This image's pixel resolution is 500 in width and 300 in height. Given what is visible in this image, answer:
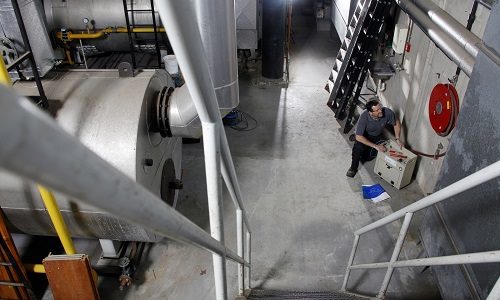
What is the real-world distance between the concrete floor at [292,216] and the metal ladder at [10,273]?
69cm

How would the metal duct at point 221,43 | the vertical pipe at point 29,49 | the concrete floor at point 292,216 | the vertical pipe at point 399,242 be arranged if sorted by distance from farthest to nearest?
1. the concrete floor at point 292,216
2. the vertical pipe at point 29,49
3. the vertical pipe at point 399,242
4. the metal duct at point 221,43

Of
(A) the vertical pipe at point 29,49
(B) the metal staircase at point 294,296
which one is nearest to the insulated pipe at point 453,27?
(B) the metal staircase at point 294,296

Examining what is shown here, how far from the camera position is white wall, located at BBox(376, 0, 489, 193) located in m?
3.96

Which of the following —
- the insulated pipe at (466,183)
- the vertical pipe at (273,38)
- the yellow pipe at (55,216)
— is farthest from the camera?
the vertical pipe at (273,38)

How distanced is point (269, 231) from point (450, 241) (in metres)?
2.30

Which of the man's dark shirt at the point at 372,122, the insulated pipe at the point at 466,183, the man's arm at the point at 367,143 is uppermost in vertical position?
the insulated pipe at the point at 466,183

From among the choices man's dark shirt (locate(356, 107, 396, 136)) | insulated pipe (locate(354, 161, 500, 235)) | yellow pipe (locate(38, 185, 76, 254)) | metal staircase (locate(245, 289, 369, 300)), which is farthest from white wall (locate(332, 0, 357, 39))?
yellow pipe (locate(38, 185, 76, 254))

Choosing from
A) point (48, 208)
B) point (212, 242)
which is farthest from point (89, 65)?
point (212, 242)

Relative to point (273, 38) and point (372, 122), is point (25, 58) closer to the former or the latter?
point (372, 122)

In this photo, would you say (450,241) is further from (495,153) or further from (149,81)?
(149,81)

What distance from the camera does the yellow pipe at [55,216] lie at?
9.01 feet

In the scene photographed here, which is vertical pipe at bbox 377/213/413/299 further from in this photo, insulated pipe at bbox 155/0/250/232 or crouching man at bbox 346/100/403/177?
crouching man at bbox 346/100/403/177

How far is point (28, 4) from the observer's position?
2.83m

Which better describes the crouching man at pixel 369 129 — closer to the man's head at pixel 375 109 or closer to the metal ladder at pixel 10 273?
the man's head at pixel 375 109
